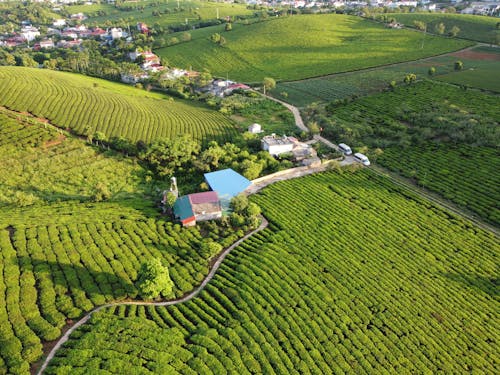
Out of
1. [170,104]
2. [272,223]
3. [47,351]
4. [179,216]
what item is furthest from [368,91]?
[47,351]

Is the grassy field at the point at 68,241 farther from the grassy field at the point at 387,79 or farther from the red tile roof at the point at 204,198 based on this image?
the grassy field at the point at 387,79

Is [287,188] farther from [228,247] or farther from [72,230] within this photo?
[72,230]

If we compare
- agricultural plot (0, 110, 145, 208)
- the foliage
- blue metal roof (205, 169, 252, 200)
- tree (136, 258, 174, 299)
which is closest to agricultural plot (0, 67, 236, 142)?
agricultural plot (0, 110, 145, 208)

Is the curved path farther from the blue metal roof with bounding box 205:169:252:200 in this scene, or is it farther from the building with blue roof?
the blue metal roof with bounding box 205:169:252:200

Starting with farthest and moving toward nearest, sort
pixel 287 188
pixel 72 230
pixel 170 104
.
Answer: pixel 170 104
pixel 287 188
pixel 72 230

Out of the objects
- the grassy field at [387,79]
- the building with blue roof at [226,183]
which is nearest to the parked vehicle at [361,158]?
the building with blue roof at [226,183]
